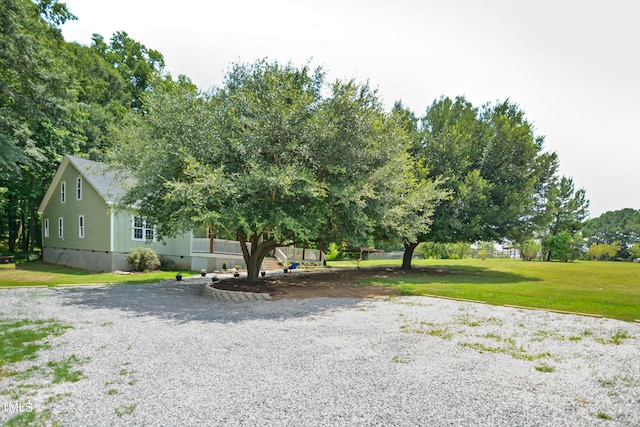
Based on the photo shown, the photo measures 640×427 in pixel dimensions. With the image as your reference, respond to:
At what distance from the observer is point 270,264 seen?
24094 millimetres

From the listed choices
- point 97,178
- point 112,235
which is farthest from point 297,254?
point 97,178

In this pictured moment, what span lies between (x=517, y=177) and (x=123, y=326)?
21494 mm

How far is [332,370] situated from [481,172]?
782 inches

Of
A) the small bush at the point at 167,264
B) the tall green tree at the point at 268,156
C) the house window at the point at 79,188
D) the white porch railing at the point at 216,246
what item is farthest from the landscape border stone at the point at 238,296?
the house window at the point at 79,188

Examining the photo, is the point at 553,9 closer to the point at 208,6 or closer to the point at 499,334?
the point at 499,334

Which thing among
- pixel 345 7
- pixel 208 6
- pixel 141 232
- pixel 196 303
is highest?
pixel 208 6

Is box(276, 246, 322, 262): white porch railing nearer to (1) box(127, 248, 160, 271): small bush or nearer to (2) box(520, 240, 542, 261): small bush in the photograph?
(1) box(127, 248, 160, 271): small bush

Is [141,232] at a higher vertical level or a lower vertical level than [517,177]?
lower

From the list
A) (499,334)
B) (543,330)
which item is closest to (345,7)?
(499,334)

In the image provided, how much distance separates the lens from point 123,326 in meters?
7.19

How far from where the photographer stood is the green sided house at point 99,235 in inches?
742

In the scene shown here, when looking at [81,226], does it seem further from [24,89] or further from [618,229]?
[618,229]

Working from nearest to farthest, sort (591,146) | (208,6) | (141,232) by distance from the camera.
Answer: (208,6) < (591,146) < (141,232)

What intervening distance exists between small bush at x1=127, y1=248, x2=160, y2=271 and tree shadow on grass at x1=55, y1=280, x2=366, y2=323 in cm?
605
